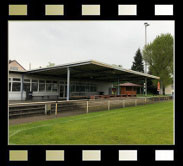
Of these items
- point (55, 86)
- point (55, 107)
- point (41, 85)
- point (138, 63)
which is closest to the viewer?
point (55, 107)

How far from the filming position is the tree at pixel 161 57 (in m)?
27.5

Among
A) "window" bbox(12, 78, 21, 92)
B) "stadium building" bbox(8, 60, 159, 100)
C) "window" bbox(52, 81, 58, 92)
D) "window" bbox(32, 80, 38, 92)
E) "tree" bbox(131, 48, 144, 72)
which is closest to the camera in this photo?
"stadium building" bbox(8, 60, 159, 100)

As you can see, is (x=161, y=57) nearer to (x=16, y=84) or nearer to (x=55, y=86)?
(x=55, y=86)

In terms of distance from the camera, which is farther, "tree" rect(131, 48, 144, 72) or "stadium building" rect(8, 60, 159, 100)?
"tree" rect(131, 48, 144, 72)

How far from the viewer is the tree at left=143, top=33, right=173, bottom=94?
27500 millimetres

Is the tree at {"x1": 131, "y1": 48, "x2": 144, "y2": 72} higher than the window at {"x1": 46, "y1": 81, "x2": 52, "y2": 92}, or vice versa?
the tree at {"x1": 131, "y1": 48, "x2": 144, "y2": 72}

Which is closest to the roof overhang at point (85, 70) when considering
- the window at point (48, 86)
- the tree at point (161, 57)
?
the window at point (48, 86)

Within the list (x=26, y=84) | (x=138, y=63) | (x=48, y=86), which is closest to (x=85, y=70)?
(x=48, y=86)

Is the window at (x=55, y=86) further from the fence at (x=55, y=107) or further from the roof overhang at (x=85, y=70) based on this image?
the fence at (x=55, y=107)

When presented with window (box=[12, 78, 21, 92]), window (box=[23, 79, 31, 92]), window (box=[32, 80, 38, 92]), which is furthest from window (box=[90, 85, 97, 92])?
window (box=[12, 78, 21, 92])

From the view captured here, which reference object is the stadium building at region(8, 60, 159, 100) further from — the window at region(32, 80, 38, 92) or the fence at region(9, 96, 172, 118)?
the fence at region(9, 96, 172, 118)

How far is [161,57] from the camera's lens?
28.6 meters

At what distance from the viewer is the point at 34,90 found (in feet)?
53.2
